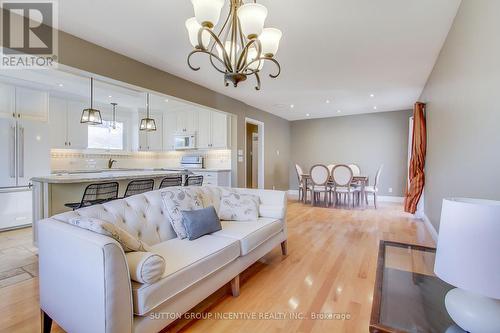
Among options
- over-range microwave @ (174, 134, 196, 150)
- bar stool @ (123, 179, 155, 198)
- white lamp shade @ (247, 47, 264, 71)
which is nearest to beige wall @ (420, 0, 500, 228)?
white lamp shade @ (247, 47, 264, 71)

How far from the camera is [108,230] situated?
→ 143 cm

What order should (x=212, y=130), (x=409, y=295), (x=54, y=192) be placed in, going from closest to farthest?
(x=409, y=295) → (x=54, y=192) → (x=212, y=130)

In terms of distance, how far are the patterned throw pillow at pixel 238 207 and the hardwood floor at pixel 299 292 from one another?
22.3 inches

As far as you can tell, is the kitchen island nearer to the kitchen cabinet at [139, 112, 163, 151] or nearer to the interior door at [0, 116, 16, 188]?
the interior door at [0, 116, 16, 188]

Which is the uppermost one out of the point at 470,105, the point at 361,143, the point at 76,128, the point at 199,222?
the point at 76,128

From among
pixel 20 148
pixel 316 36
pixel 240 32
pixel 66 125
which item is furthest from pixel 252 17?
pixel 66 125

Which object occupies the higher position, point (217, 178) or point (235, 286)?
point (217, 178)

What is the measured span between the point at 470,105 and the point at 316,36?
1.59m

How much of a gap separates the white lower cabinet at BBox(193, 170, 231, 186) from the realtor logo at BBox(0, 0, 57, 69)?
335 centimetres

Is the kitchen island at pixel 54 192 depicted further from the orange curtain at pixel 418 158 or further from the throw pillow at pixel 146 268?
the orange curtain at pixel 418 158

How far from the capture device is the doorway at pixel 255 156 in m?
6.76

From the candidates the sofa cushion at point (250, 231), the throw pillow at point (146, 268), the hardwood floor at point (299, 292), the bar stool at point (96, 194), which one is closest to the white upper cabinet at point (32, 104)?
the bar stool at point (96, 194)

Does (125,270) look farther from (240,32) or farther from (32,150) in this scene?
(32,150)

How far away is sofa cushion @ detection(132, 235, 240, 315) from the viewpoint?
4.43 ft
